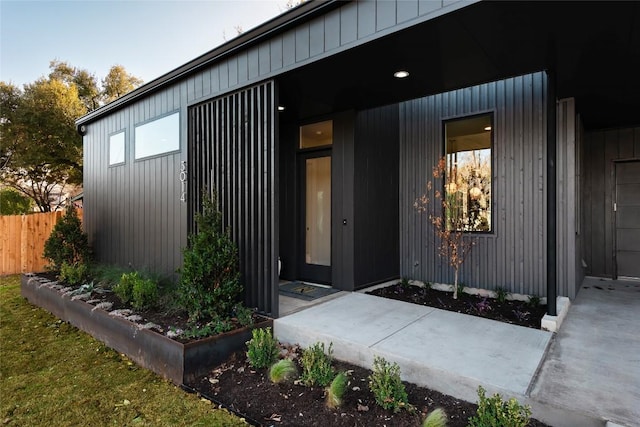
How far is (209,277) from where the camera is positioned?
356 cm

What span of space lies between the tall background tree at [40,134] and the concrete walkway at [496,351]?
10953 millimetres

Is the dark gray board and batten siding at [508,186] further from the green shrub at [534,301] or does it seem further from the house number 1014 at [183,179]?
the house number 1014 at [183,179]

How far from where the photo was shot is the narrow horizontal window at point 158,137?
16.6ft

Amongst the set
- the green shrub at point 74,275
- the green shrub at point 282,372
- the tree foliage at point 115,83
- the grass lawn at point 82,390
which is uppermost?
the tree foliage at point 115,83

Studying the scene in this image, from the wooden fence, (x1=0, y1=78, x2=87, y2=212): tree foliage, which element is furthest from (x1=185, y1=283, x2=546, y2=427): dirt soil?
(x1=0, y1=78, x2=87, y2=212): tree foliage

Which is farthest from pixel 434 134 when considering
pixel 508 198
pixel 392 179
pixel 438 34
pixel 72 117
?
pixel 72 117

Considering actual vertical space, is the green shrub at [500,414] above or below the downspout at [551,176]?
below

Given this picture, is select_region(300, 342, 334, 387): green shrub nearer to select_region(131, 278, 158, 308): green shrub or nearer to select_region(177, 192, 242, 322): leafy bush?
select_region(177, 192, 242, 322): leafy bush

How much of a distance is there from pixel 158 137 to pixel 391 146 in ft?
11.7

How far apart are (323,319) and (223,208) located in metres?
1.73

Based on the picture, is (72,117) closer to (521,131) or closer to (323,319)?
(323,319)

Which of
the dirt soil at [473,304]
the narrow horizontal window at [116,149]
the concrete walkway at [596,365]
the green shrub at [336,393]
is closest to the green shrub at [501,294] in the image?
the dirt soil at [473,304]

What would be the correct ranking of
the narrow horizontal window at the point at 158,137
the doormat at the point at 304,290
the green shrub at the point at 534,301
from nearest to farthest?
the green shrub at the point at 534,301, the doormat at the point at 304,290, the narrow horizontal window at the point at 158,137

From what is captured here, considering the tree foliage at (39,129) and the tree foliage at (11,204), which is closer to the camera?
the tree foliage at (11,204)
